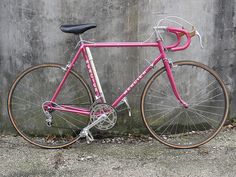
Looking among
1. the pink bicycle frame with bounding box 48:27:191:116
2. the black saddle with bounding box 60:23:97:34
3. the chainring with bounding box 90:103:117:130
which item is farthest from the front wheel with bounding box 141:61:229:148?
the black saddle with bounding box 60:23:97:34

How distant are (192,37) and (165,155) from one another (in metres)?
1.62

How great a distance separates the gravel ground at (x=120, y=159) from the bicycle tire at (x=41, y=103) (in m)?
0.21

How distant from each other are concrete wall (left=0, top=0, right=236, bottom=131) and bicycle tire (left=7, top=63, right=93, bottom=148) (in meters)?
0.18

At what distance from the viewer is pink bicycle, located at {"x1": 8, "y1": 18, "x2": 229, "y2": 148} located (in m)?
4.71

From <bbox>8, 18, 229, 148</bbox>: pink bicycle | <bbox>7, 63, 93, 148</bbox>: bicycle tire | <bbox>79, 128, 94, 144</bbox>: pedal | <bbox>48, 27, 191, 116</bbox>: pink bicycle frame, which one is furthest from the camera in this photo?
<bbox>7, 63, 93, 148</bbox>: bicycle tire

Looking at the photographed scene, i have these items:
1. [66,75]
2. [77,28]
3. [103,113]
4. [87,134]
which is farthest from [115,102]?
[77,28]

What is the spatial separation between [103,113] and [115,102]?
21 cm

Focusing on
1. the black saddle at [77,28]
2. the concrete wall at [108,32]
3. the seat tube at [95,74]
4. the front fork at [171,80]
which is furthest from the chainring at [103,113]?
the black saddle at [77,28]

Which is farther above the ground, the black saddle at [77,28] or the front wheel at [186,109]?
the black saddle at [77,28]

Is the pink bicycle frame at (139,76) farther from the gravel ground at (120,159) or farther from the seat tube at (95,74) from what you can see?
the gravel ground at (120,159)

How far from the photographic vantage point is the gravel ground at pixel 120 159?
4.47m

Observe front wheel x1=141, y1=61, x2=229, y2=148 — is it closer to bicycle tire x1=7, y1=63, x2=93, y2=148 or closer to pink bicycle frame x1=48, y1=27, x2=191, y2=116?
pink bicycle frame x1=48, y1=27, x2=191, y2=116

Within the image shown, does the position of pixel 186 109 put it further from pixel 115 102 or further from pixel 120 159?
pixel 120 159

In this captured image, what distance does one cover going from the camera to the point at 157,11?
4.82 metres
